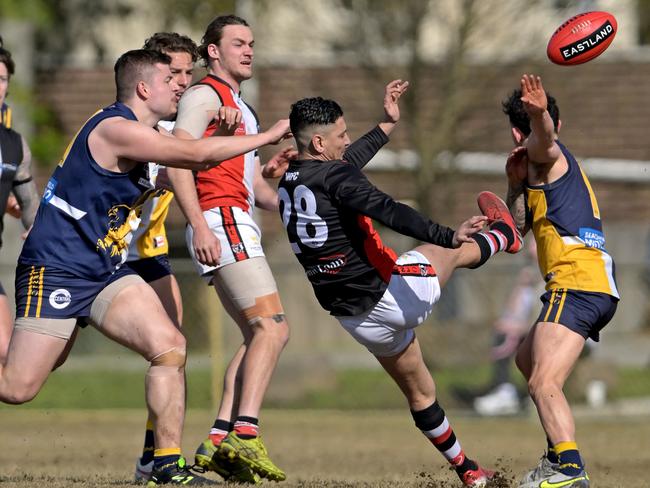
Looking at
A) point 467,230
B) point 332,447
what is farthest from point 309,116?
point 332,447

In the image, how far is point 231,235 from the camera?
7.55m

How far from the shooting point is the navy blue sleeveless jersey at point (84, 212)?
681cm

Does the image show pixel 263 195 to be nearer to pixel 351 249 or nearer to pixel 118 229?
pixel 351 249

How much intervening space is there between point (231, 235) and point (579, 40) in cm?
247

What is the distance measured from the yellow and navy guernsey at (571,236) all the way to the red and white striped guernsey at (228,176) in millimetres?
1835

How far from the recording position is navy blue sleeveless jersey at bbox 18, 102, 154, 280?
22.4ft

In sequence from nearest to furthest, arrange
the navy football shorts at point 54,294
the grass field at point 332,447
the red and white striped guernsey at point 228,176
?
the navy football shorts at point 54,294
the red and white striped guernsey at point 228,176
the grass field at point 332,447

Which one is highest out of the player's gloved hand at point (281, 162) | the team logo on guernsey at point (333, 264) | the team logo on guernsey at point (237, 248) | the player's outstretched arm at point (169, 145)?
the player's gloved hand at point (281, 162)

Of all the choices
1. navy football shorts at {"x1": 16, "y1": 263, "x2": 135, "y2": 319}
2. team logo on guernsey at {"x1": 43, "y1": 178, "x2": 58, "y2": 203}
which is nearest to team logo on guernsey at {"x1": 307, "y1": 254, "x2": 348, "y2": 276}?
navy football shorts at {"x1": 16, "y1": 263, "x2": 135, "y2": 319}

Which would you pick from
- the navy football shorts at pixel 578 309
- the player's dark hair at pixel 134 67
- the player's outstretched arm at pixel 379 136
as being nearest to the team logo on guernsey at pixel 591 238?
the navy football shorts at pixel 578 309

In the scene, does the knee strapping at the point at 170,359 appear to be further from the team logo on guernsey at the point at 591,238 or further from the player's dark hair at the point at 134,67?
the team logo on guernsey at the point at 591,238

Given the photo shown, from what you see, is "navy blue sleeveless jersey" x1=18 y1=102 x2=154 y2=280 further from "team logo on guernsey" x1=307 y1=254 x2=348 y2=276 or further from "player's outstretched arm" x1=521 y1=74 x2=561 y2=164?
"player's outstretched arm" x1=521 y1=74 x2=561 y2=164

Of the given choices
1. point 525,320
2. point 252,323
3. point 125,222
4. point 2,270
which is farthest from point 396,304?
point 2,270

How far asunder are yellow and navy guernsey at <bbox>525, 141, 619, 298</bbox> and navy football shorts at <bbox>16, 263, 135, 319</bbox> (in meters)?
2.71
